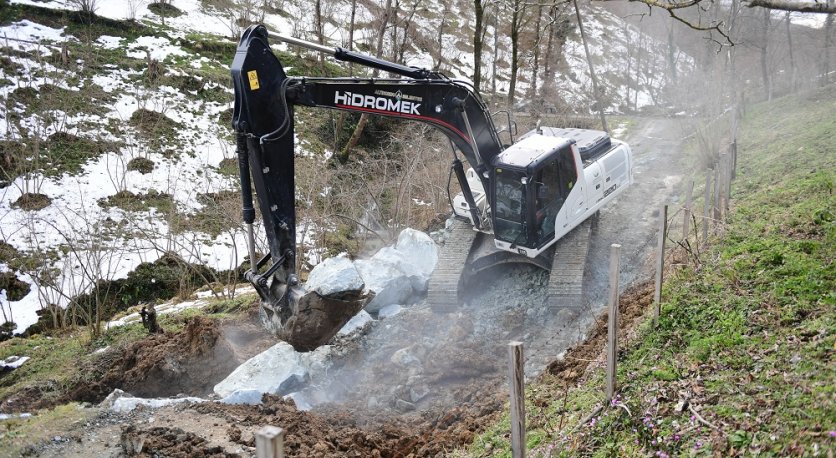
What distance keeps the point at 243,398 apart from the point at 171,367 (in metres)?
1.70

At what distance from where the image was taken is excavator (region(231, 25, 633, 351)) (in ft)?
22.4

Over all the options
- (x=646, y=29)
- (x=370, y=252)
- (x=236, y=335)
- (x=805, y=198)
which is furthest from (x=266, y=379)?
(x=646, y=29)

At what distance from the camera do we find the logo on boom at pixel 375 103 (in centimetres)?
750

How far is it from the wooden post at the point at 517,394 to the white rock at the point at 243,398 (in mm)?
4527

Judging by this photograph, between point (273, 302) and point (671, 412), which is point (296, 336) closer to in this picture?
point (273, 302)

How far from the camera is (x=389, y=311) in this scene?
10.4 metres

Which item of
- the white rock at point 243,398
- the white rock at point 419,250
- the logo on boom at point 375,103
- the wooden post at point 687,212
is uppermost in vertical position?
the logo on boom at point 375,103

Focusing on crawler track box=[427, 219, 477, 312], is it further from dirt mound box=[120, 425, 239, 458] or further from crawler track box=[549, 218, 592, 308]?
dirt mound box=[120, 425, 239, 458]

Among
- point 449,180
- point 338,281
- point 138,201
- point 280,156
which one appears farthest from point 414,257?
point 138,201

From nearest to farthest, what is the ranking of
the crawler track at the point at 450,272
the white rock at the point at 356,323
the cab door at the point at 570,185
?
the white rock at the point at 356,323, the crawler track at the point at 450,272, the cab door at the point at 570,185

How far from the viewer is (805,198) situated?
8.89 m

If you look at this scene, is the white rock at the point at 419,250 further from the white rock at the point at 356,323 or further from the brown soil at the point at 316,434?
the brown soil at the point at 316,434

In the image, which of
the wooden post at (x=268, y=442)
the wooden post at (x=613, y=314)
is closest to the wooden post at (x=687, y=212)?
the wooden post at (x=613, y=314)

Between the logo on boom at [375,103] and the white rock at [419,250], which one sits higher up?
the logo on boom at [375,103]
